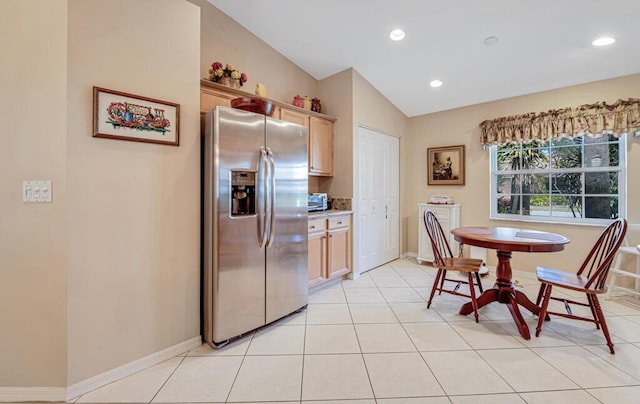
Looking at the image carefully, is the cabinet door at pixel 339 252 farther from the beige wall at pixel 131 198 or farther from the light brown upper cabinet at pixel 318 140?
the beige wall at pixel 131 198

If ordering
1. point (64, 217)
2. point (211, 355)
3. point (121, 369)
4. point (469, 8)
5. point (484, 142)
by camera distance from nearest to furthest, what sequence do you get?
point (64, 217) → point (121, 369) → point (211, 355) → point (469, 8) → point (484, 142)

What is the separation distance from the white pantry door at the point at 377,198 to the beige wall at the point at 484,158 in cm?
41

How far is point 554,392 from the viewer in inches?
65.1

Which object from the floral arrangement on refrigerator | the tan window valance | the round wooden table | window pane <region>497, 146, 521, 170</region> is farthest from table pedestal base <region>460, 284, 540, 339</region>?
the floral arrangement on refrigerator

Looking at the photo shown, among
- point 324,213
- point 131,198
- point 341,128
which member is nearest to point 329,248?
point 324,213

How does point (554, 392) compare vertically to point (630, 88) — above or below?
below

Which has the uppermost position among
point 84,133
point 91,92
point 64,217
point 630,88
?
point 630,88

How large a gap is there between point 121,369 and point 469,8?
153 inches

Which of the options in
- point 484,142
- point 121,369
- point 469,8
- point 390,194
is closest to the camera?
point 121,369

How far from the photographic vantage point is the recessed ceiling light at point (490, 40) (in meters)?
2.80

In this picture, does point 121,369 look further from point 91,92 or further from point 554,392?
point 554,392

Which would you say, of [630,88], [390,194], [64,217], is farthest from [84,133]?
[630,88]

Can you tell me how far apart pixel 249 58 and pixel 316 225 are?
212 cm

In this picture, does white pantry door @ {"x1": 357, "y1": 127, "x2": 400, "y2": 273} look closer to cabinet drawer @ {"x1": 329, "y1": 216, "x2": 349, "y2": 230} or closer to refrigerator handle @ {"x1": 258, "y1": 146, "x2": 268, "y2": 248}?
cabinet drawer @ {"x1": 329, "y1": 216, "x2": 349, "y2": 230}
